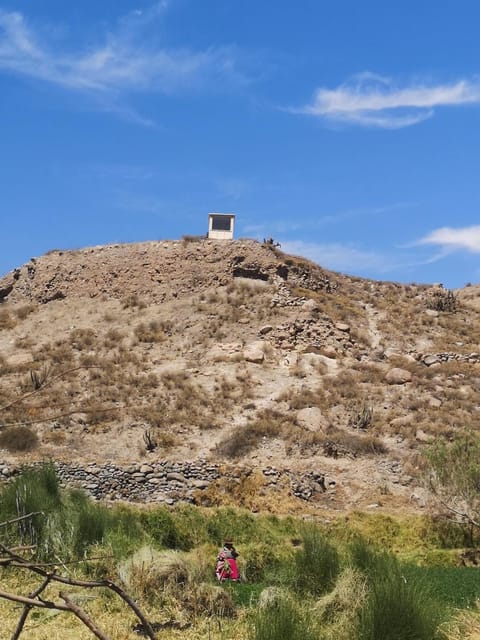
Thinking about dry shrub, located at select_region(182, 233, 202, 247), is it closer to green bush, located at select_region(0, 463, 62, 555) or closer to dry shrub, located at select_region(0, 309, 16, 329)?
dry shrub, located at select_region(0, 309, 16, 329)

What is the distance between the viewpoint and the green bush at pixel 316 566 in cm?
921

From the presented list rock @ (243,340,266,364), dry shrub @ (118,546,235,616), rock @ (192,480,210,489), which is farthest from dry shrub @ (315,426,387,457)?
dry shrub @ (118,546,235,616)

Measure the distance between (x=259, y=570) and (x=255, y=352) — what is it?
1776 centimetres

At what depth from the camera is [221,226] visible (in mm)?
37406

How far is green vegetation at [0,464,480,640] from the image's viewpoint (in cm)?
664

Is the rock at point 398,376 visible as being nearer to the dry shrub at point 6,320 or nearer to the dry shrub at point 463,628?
the dry shrub at point 6,320

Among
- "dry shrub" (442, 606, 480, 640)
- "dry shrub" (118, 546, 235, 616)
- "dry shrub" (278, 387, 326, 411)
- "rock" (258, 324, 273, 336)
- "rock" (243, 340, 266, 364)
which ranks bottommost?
"dry shrub" (118, 546, 235, 616)

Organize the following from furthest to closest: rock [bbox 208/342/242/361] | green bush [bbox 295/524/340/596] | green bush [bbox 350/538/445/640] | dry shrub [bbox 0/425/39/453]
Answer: rock [bbox 208/342/242/361]
dry shrub [bbox 0/425/39/453]
green bush [bbox 295/524/340/596]
green bush [bbox 350/538/445/640]

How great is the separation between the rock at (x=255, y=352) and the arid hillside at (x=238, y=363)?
0.29 ft

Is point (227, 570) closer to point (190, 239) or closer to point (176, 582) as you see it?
point (176, 582)

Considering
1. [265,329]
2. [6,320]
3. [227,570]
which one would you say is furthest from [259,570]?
[6,320]

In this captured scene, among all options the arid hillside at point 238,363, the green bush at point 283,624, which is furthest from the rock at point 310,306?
the green bush at point 283,624

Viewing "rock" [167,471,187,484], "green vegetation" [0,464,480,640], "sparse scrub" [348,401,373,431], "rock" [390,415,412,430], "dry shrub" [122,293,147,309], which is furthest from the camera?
"dry shrub" [122,293,147,309]

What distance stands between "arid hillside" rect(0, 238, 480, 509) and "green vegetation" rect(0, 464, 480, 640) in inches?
136
